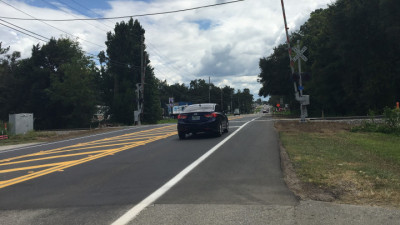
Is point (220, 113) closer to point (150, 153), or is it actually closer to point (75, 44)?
point (150, 153)

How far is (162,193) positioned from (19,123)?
2430cm

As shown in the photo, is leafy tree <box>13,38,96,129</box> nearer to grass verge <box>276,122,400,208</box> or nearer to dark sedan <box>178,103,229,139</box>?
dark sedan <box>178,103,229,139</box>

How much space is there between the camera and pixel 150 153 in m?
11.4

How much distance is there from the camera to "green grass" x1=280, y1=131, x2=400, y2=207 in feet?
18.8

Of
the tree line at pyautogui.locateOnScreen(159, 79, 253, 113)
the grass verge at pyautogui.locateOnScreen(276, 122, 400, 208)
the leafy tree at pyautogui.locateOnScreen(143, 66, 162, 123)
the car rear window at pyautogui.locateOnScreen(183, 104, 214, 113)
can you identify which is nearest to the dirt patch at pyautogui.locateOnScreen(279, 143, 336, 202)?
the grass verge at pyautogui.locateOnScreen(276, 122, 400, 208)

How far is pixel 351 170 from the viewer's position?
743 centimetres

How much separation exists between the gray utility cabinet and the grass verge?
22.1 metres

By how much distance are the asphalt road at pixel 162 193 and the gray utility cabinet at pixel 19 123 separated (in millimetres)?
17405

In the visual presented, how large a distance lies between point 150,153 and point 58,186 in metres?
4.48

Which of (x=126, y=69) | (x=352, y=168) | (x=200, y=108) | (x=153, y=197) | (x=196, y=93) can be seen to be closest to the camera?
(x=153, y=197)

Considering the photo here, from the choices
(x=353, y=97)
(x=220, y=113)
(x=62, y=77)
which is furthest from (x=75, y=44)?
(x=220, y=113)

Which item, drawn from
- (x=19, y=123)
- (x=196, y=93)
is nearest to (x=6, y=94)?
(x=19, y=123)

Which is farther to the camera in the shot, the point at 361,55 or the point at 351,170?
the point at 361,55

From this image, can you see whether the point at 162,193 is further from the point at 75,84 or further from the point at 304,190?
the point at 75,84
